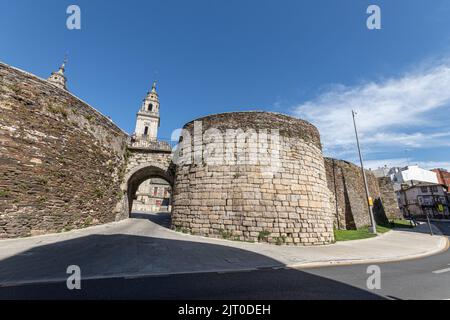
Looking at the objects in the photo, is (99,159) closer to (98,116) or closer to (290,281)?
(98,116)

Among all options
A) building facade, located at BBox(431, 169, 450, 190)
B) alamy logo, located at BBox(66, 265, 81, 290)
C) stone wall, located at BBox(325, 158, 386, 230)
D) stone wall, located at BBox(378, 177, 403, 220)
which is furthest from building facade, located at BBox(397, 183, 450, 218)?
alamy logo, located at BBox(66, 265, 81, 290)

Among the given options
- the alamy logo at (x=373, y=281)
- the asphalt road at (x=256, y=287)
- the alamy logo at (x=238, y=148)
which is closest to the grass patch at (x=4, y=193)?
the asphalt road at (x=256, y=287)

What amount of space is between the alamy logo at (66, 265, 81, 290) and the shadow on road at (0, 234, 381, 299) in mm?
87

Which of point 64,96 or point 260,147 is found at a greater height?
point 64,96

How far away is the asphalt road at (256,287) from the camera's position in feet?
10.9

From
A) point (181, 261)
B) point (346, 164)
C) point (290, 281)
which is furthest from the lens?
point (346, 164)

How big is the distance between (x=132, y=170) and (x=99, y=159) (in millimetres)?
2916

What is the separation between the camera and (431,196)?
1647 inches

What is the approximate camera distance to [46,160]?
8.61 meters

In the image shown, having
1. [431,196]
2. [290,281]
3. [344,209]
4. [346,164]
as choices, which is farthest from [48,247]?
[431,196]

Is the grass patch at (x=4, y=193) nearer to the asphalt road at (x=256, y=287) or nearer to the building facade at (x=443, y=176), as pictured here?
the asphalt road at (x=256, y=287)

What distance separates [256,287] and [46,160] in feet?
32.7

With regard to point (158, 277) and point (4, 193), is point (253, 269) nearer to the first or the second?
point (158, 277)

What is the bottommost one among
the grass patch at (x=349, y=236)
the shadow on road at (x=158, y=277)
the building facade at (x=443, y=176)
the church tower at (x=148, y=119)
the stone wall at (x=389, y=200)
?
the grass patch at (x=349, y=236)
